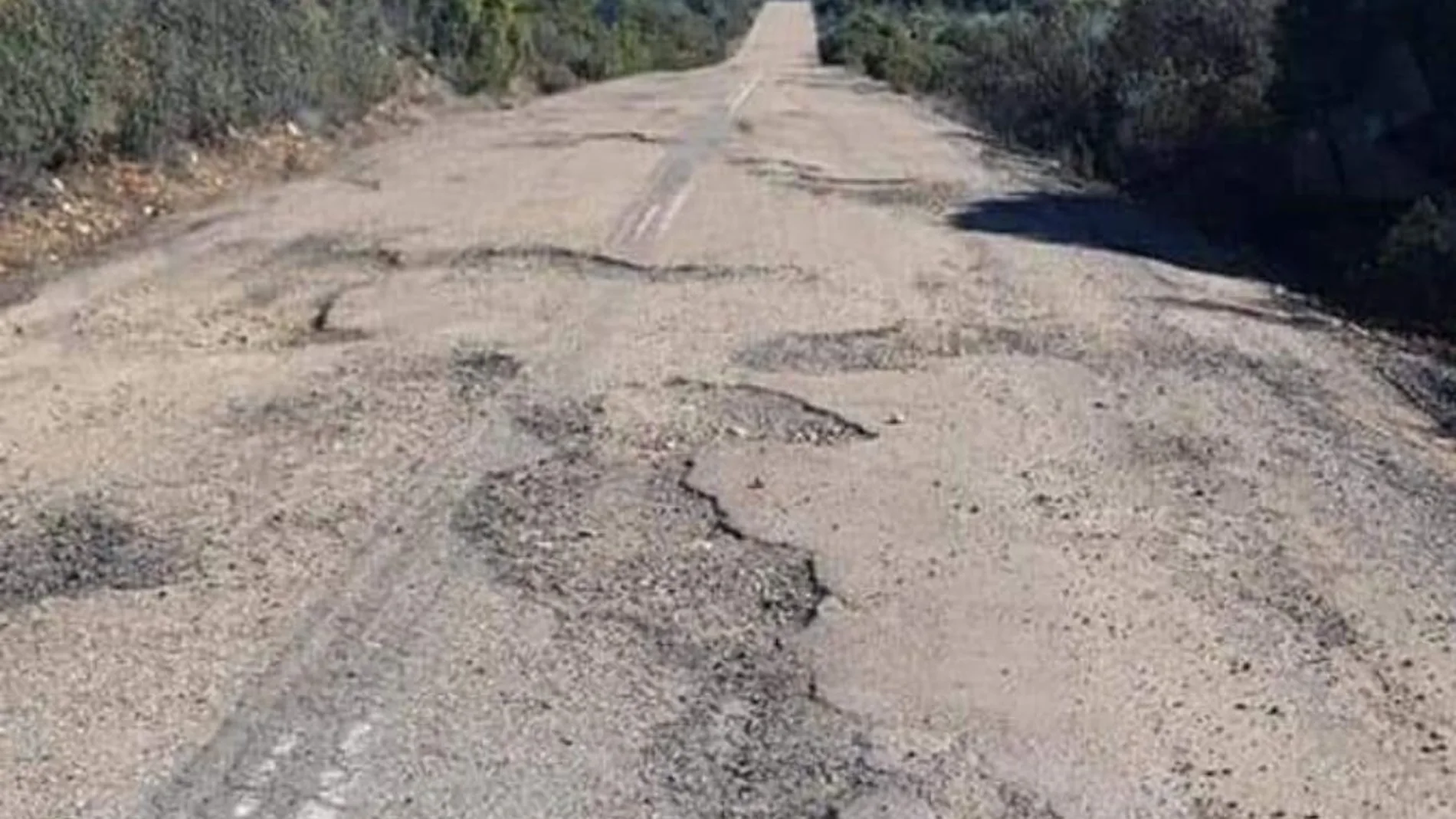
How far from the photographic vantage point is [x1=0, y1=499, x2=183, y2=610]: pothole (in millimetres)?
8289

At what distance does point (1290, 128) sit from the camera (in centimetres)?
2511

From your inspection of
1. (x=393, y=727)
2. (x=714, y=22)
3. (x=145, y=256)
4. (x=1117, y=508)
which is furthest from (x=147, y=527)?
(x=714, y=22)

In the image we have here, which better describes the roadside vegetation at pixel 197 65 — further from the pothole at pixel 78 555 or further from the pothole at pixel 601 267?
the pothole at pixel 78 555

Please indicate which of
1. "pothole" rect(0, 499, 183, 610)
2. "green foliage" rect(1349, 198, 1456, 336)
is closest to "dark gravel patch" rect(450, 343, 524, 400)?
"pothole" rect(0, 499, 183, 610)

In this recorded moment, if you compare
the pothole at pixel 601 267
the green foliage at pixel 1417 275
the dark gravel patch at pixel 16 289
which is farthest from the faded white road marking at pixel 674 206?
the green foliage at pixel 1417 275

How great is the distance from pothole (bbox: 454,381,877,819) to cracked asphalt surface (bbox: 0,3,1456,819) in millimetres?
22

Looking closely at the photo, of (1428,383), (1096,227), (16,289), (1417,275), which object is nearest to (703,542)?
(1428,383)

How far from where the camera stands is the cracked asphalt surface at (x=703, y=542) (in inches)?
264

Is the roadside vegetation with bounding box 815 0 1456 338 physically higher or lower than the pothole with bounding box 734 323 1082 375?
lower

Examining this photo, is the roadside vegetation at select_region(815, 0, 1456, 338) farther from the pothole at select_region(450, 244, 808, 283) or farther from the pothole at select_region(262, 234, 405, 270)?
the pothole at select_region(262, 234, 405, 270)

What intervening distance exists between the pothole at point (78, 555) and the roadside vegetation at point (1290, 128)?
10.5m

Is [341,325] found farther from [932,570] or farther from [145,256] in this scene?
[932,570]

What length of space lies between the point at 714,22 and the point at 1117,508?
101790 millimetres

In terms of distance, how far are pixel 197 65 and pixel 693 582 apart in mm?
16026
